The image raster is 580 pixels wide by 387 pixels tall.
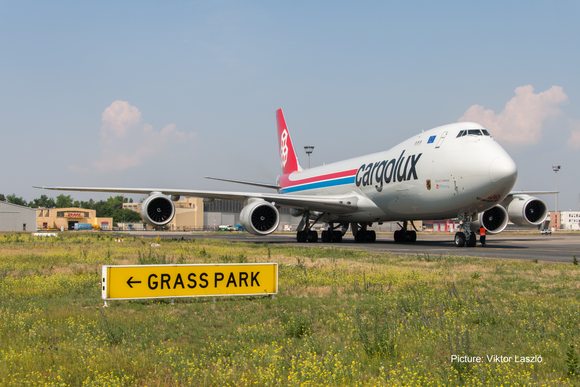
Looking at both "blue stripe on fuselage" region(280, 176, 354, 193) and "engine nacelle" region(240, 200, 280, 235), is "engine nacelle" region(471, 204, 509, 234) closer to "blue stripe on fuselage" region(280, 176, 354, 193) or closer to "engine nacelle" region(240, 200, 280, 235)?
"blue stripe on fuselage" region(280, 176, 354, 193)

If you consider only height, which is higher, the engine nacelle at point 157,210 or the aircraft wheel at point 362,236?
the engine nacelle at point 157,210

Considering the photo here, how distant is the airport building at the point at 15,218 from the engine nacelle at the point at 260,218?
182ft

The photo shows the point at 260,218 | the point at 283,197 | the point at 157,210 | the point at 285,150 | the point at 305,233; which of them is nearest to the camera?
the point at 260,218

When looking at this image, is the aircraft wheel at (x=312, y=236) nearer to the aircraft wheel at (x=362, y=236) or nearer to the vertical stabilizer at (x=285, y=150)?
the aircraft wheel at (x=362, y=236)

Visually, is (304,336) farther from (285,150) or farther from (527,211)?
(285,150)

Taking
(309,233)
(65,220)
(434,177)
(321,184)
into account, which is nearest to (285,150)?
(321,184)

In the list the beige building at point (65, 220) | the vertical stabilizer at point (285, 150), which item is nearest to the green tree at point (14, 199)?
the beige building at point (65, 220)

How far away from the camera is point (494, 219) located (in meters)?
27.8

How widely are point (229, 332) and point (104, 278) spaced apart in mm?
2956

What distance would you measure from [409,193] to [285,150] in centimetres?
1949

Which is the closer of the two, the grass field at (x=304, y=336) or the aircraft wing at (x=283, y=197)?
the grass field at (x=304, y=336)

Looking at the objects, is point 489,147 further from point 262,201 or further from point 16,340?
point 16,340

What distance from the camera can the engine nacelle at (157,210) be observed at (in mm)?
27328

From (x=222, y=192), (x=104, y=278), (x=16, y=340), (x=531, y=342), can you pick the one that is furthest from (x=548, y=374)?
(x=222, y=192)
